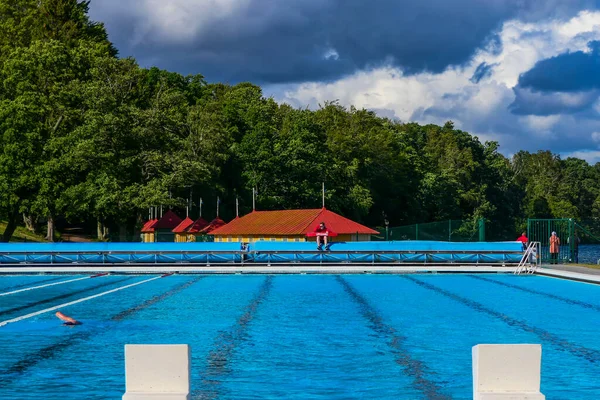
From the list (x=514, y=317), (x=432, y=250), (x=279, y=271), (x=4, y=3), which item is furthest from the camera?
(x=4, y=3)

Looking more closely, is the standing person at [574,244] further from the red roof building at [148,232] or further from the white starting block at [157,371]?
the red roof building at [148,232]

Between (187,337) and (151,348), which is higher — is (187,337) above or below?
below

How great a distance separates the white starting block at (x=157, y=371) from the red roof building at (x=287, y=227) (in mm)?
39269

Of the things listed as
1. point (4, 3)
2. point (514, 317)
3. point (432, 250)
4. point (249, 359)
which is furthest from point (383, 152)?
point (249, 359)

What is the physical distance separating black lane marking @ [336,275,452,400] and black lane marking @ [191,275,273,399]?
232cm

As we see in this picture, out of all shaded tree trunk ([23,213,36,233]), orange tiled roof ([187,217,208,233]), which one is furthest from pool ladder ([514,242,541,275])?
shaded tree trunk ([23,213,36,233])

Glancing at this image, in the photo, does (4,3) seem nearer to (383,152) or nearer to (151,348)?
(383,152)

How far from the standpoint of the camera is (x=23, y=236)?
178 ft

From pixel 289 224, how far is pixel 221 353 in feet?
121

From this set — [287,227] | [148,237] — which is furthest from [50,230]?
[287,227]

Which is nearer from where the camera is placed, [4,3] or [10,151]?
[10,151]

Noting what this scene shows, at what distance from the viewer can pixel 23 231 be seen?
5728 centimetres

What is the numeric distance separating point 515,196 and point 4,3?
58829 mm

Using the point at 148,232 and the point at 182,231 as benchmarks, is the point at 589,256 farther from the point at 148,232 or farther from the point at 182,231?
the point at 148,232
